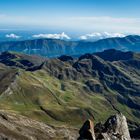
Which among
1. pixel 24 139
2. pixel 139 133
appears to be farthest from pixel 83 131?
pixel 139 133

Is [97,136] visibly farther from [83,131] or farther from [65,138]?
[65,138]

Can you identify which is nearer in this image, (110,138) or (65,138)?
(110,138)

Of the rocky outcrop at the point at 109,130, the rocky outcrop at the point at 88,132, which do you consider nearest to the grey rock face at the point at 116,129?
the rocky outcrop at the point at 109,130

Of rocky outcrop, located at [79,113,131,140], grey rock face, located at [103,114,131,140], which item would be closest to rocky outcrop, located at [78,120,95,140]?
rocky outcrop, located at [79,113,131,140]

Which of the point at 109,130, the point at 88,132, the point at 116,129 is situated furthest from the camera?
the point at 116,129

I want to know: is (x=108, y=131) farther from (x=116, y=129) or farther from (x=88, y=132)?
(x=88, y=132)

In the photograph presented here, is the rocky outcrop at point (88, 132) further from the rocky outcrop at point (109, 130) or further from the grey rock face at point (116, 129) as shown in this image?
the grey rock face at point (116, 129)

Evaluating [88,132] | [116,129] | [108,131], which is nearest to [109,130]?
[108,131]

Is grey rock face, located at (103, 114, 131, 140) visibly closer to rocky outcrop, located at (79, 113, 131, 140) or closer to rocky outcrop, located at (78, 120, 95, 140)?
rocky outcrop, located at (79, 113, 131, 140)
